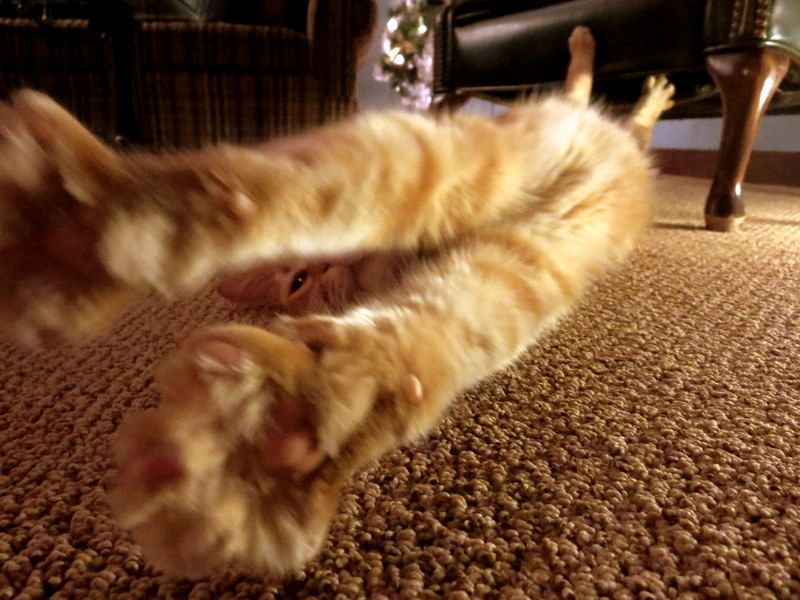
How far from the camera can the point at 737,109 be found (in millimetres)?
1483

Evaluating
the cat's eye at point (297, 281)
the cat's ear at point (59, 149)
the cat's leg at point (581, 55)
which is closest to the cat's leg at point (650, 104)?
the cat's leg at point (581, 55)

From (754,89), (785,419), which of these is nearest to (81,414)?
(785,419)

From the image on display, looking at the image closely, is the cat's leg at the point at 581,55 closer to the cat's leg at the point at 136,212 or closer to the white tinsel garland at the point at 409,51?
the cat's leg at the point at 136,212

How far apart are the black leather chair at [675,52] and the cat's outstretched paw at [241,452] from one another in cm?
135

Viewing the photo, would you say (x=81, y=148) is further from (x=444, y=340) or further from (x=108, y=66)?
(x=108, y=66)

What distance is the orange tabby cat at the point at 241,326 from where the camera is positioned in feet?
1.08

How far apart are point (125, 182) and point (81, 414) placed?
346 mm

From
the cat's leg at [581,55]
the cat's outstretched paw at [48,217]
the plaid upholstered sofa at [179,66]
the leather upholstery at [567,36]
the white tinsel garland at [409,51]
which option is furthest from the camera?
the white tinsel garland at [409,51]

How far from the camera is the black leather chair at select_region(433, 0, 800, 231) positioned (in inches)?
54.6

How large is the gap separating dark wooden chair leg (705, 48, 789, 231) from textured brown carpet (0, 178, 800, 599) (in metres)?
0.78

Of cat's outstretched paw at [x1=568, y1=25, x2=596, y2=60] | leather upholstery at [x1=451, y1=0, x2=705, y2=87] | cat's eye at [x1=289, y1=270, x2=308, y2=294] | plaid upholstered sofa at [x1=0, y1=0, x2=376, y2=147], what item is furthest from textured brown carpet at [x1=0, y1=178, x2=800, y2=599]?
plaid upholstered sofa at [x1=0, y1=0, x2=376, y2=147]

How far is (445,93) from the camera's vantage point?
8.00 ft

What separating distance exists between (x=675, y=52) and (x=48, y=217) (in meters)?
1.51

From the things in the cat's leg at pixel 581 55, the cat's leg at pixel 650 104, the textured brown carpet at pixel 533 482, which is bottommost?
the textured brown carpet at pixel 533 482
